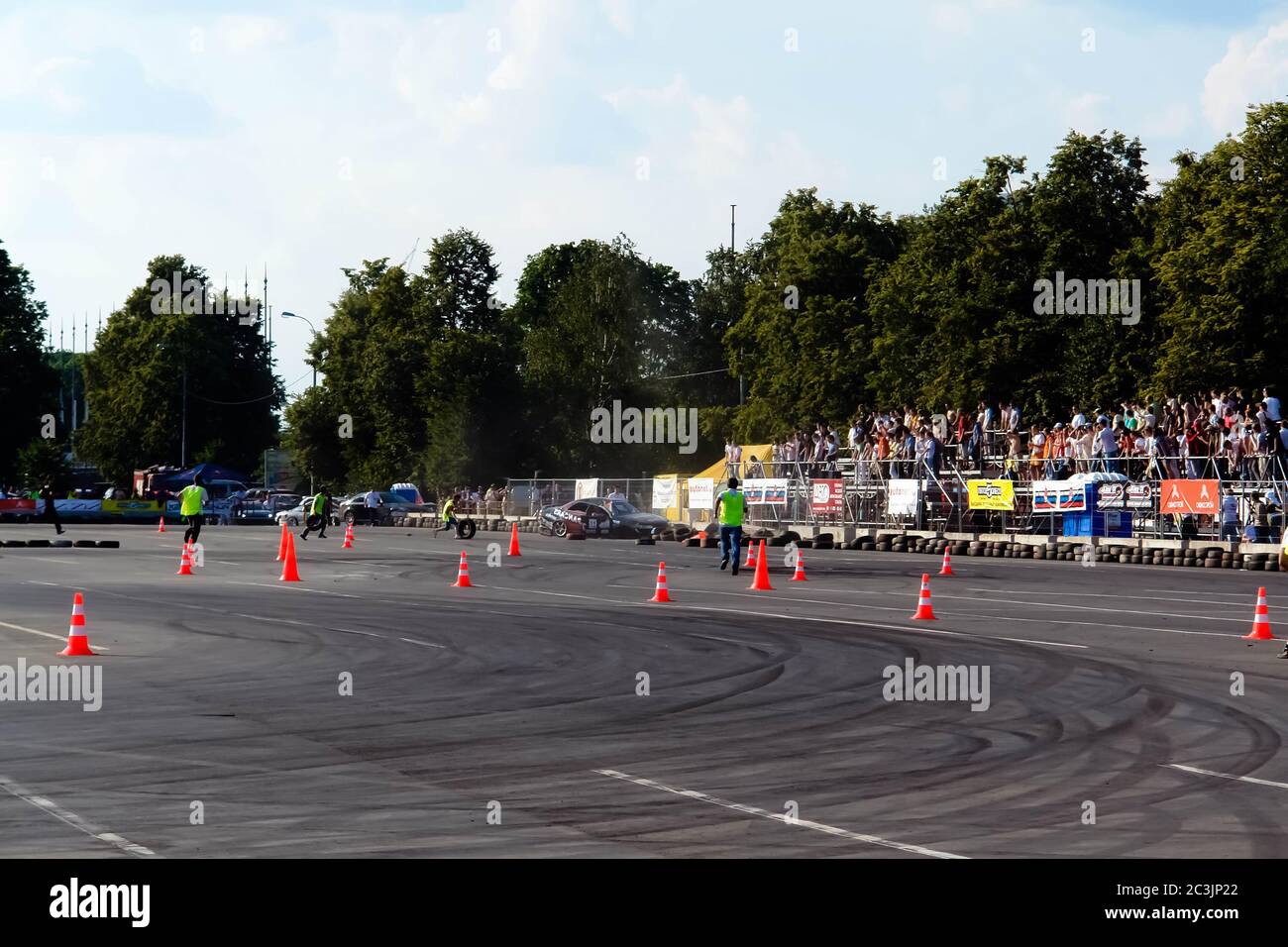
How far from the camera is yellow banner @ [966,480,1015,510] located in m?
41.3

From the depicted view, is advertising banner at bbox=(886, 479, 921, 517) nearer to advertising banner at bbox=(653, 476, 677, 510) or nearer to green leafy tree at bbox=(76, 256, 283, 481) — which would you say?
advertising banner at bbox=(653, 476, 677, 510)

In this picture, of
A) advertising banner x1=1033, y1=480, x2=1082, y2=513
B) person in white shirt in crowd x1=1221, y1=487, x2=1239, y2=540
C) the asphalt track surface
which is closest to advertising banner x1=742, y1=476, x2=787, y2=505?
advertising banner x1=1033, y1=480, x2=1082, y2=513

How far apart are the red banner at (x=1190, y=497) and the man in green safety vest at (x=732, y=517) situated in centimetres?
1145

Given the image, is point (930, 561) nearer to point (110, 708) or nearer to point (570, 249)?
point (110, 708)

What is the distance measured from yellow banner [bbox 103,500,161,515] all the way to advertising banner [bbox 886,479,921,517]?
44863 mm

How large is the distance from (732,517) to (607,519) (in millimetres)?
24733

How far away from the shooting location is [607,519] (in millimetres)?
55531

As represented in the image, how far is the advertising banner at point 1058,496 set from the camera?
1537 inches

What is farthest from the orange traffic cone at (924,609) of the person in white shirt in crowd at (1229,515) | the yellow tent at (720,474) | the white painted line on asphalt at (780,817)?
the yellow tent at (720,474)

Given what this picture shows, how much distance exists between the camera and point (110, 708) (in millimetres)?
13078

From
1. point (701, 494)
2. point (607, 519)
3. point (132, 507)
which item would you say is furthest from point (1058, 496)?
point (132, 507)
